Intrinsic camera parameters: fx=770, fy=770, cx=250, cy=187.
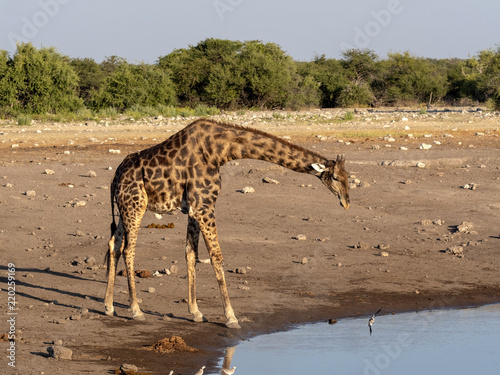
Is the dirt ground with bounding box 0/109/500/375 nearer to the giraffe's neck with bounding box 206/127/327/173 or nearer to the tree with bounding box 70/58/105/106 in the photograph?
the giraffe's neck with bounding box 206/127/327/173

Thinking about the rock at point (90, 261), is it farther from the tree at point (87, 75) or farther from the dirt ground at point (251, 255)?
the tree at point (87, 75)

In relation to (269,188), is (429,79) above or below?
above

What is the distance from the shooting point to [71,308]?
7.46 m

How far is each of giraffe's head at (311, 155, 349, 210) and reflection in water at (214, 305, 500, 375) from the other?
131 cm

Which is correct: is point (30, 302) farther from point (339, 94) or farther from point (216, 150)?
point (339, 94)

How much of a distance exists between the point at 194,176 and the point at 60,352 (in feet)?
6.51

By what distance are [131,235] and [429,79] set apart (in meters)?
52.7

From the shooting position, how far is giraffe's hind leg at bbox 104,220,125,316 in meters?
7.26

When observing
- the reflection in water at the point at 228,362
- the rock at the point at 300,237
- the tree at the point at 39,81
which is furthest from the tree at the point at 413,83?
the reflection in water at the point at 228,362

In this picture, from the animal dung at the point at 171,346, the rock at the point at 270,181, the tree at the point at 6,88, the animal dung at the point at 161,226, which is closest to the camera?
the animal dung at the point at 171,346

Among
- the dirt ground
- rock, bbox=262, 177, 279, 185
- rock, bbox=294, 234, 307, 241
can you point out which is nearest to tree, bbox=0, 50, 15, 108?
the dirt ground

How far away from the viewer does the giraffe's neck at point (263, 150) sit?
6902 millimetres

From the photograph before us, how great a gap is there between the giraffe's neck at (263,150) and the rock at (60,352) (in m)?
2.21

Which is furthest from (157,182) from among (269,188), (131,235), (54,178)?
(54,178)
